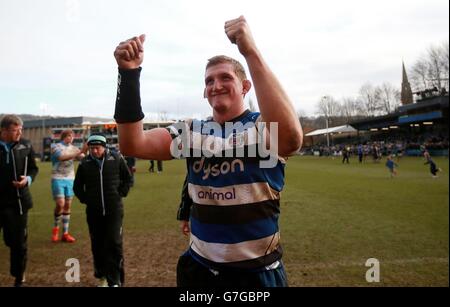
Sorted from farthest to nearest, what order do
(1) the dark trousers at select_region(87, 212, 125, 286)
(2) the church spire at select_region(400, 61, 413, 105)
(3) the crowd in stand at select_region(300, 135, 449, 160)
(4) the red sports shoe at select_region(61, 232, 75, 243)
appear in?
→ (2) the church spire at select_region(400, 61, 413, 105), (3) the crowd in stand at select_region(300, 135, 449, 160), (4) the red sports shoe at select_region(61, 232, 75, 243), (1) the dark trousers at select_region(87, 212, 125, 286)

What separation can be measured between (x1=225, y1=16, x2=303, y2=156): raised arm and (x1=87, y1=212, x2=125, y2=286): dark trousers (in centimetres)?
432

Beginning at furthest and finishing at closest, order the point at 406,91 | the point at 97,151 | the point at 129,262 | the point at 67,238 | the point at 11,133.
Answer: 1. the point at 406,91
2. the point at 67,238
3. the point at 129,262
4. the point at 97,151
5. the point at 11,133

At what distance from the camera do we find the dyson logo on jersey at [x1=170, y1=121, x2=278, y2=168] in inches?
69.7

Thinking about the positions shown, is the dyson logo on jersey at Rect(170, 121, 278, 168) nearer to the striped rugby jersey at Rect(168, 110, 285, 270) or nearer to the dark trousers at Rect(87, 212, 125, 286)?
the striped rugby jersey at Rect(168, 110, 285, 270)

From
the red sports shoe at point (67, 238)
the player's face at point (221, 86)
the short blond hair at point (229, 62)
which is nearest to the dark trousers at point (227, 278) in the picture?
the player's face at point (221, 86)

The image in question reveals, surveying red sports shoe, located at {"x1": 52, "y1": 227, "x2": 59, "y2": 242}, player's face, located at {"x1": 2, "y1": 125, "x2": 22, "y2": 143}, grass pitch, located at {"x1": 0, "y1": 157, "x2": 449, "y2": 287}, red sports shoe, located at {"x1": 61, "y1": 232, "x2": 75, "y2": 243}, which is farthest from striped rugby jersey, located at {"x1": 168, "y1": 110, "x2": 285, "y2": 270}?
red sports shoe, located at {"x1": 52, "y1": 227, "x2": 59, "y2": 242}

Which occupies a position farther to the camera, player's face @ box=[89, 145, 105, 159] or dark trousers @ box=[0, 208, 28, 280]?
player's face @ box=[89, 145, 105, 159]

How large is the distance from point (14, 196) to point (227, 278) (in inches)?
182

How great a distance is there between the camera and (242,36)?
1.54 m

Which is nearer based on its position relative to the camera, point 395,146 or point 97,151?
point 97,151

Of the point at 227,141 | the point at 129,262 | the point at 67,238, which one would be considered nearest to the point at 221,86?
the point at 227,141

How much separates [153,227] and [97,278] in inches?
136

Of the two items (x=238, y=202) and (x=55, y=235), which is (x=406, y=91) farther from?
(x=238, y=202)
